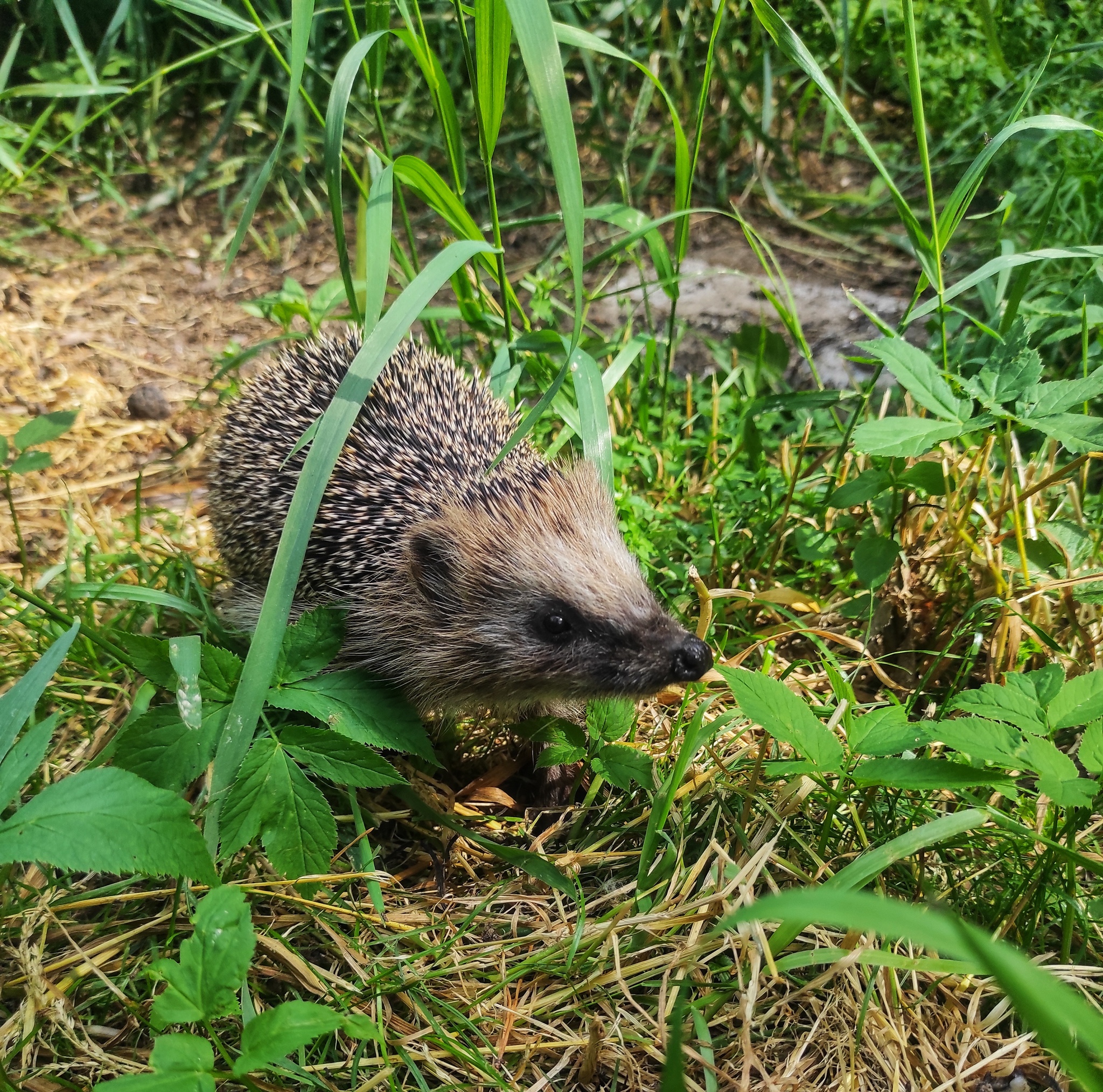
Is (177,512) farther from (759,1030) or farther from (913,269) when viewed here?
(913,269)

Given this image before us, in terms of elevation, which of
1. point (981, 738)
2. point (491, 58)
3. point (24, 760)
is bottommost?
point (981, 738)

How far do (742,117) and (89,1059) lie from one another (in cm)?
628

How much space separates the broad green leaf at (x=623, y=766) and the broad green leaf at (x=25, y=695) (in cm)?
157

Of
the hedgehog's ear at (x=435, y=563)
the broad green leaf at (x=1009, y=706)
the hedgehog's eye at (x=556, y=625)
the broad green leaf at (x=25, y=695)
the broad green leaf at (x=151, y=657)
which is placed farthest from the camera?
the hedgehog's ear at (x=435, y=563)

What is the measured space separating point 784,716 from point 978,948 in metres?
1.27

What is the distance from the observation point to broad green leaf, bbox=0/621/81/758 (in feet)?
6.97

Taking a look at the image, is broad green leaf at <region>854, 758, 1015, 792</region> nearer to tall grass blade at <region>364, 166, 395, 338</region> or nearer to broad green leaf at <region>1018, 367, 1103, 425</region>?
broad green leaf at <region>1018, 367, 1103, 425</region>

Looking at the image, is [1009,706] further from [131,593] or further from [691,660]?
[131,593]

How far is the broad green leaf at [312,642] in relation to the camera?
277 centimetres

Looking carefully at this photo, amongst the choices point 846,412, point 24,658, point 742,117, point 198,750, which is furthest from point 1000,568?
point 742,117

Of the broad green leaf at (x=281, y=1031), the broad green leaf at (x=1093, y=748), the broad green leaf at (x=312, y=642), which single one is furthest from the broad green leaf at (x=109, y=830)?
the broad green leaf at (x=1093, y=748)

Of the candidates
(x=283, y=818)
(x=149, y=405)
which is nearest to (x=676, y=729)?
(x=283, y=818)

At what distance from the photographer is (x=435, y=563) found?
3463 mm

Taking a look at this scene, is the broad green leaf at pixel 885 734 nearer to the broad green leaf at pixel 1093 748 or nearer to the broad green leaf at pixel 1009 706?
the broad green leaf at pixel 1009 706
